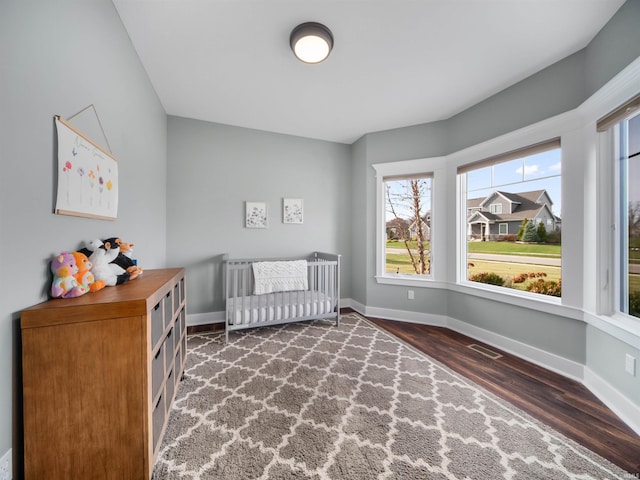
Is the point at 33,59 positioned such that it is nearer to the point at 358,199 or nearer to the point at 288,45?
the point at 288,45

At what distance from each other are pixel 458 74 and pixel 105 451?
3.27 metres

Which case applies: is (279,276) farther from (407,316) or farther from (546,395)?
(546,395)

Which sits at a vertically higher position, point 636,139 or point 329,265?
point 636,139

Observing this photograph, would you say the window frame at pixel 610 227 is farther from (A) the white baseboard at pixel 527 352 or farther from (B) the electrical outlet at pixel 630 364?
(A) the white baseboard at pixel 527 352

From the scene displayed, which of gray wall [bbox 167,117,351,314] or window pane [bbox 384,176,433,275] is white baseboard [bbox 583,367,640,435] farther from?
gray wall [bbox 167,117,351,314]

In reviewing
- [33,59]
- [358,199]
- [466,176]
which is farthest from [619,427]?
[33,59]

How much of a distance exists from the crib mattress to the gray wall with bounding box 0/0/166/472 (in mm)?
1450

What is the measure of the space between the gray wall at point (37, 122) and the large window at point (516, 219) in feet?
10.4

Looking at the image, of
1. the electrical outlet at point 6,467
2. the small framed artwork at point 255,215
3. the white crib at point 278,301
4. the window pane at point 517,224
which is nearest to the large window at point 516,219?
the window pane at point 517,224

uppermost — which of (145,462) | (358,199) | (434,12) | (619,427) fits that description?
(434,12)

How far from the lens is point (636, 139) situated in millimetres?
1620

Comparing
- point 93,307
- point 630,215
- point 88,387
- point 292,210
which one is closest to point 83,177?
point 93,307

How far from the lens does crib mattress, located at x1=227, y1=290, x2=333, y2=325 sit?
2.64m

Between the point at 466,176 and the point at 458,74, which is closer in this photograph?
the point at 458,74
